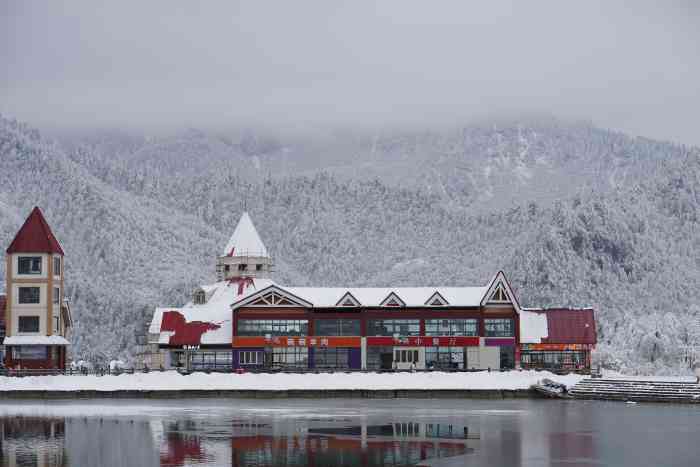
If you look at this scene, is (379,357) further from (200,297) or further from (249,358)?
(200,297)

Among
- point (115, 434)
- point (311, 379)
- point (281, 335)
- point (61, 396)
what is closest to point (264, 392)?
point (311, 379)

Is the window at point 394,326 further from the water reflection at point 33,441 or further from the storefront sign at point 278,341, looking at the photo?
the water reflection at point 33,441

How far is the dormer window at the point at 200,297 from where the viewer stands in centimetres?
15575

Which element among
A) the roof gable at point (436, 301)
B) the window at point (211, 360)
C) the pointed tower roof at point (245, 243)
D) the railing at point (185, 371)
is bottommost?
the railing at point (185, 371)

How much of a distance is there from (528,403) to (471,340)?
3359 cm

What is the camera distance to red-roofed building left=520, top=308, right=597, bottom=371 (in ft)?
436

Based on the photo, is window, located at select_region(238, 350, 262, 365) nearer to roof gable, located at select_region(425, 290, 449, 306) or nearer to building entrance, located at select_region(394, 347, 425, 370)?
building entrance, located at select_region(394, 347, 425, 370)

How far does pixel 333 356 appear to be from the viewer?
13262 cm

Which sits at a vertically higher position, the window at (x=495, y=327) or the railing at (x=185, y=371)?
the window at (x=495, y=327)

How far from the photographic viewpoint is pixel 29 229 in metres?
117

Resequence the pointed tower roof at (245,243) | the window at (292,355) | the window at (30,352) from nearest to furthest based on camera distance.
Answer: the window at (30,352) → the window at (292,355) → the pointed tower roof at (245,243)

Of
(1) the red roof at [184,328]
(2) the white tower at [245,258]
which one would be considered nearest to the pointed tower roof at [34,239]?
(1) the red roof at [184,328]

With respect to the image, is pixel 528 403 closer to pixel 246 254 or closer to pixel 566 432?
pixel 566 432

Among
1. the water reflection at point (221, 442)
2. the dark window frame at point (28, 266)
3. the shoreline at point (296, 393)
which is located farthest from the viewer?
the dark window frame at point (28, 266)
